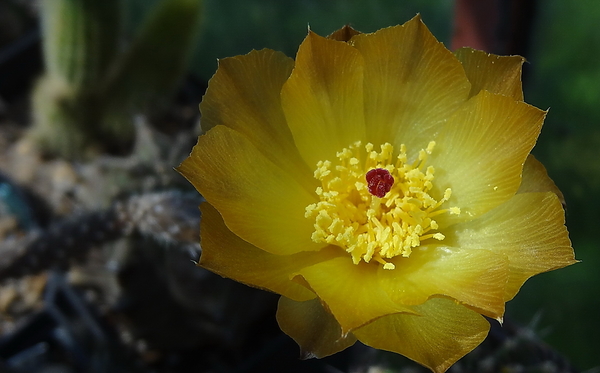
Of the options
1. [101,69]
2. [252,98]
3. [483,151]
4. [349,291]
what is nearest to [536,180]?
[483,151]

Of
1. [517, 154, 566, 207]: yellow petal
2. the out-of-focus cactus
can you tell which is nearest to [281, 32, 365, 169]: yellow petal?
[517, 154, 566, 207]: yellow petal

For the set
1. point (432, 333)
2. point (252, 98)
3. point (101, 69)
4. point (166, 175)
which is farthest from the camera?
point (101, 69)

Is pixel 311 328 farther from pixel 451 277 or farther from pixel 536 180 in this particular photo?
pixel 536 180

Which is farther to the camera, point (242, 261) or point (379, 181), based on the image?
point (379, 181)

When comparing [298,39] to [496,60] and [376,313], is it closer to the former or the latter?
[496,60]

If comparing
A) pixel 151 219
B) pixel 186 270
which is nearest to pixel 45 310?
pixel 186 270

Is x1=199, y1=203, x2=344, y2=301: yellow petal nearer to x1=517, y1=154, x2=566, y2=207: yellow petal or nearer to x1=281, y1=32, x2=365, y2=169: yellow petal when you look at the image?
x1=281, y1=32, x2=365, y2=169: yellow petal
